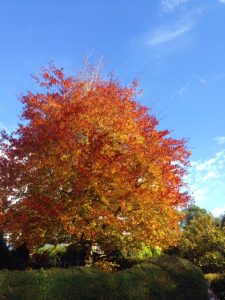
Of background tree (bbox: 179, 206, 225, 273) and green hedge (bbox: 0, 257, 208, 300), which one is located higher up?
background tree (bbox: 179, 206, 225, 273)

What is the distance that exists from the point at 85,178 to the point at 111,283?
5.43 meters

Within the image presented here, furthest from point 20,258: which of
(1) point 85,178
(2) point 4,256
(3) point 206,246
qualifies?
(3) point 206,246

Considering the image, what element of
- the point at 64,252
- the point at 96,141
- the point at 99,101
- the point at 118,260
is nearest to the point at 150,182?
the point at 96,141

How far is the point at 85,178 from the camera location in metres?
16.3

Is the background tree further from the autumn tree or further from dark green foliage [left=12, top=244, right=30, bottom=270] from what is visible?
dark green foliage [left=12, top=244, right=30, bottom=270]

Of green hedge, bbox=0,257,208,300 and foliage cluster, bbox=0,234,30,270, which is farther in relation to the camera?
foliage cluster, bbox=0,234,30,270

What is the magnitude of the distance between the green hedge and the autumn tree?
9.07ft

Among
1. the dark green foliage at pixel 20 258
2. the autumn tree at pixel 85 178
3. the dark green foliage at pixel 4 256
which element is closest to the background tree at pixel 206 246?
the autumn tree at pixel 85 178

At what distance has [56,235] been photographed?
1786 centimetres

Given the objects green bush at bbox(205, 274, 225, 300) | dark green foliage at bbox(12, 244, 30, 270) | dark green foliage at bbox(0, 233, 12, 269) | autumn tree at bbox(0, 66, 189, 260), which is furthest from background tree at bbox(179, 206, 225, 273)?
dark green foliage at bbox(0, 233, 12, 269)

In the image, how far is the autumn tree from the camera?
16516 mm

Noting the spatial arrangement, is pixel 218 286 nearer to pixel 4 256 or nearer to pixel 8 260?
pixel 8 260

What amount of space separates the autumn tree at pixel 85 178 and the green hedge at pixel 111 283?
2.76 meters

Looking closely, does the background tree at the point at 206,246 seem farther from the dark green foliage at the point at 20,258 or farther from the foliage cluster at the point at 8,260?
the foliage cluster at the point at 8,260
